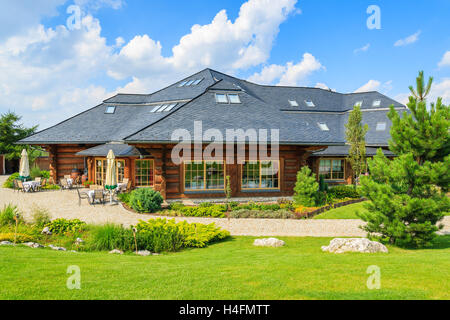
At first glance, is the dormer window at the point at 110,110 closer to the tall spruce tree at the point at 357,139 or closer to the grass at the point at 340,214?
the tall spruce tree at the point at 357,139

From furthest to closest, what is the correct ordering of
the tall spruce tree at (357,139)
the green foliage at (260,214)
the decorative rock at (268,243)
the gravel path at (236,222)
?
1. the tall spruce tree at (357,139)
2. the green foliage at (260,214)
3. the gravel path at (236,222)
4. the decorative rock at (268,243)

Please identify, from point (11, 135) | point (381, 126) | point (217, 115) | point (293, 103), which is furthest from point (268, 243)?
point (11, 135)

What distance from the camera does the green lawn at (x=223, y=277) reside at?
4262mm

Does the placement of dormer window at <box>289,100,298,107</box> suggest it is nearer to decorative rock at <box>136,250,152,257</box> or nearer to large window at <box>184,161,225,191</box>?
large window at <box>184,161,225,191</box>

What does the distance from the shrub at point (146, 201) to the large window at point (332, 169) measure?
13.6 metres

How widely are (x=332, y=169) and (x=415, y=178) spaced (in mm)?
14882

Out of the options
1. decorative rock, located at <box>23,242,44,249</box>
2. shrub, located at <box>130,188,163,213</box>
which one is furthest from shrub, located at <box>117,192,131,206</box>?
decorative rock, located at <box>23,242,44,249</box>

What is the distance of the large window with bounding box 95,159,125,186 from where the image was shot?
18188 mm

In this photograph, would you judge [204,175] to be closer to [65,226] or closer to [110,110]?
[65,226]

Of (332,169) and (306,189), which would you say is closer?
(306,189)

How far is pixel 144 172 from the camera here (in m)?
17.8

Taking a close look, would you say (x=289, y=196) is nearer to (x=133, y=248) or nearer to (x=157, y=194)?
(x=157, y=194)

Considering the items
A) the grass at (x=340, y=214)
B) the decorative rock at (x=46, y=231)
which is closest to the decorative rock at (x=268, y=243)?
the grass at (x=340, y=214)

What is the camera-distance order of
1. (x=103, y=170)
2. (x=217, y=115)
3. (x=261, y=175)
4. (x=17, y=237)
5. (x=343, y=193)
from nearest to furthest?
(x=17, y=237)
(x=261, y=175)
(x=217, y=115)
(x=343, y=193)
(x=103, y=170)
